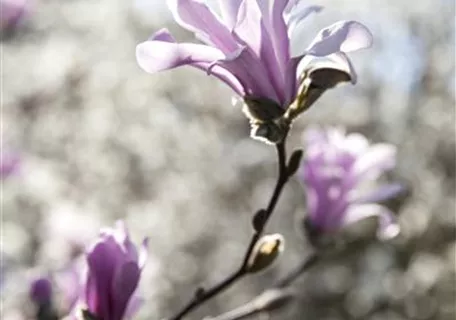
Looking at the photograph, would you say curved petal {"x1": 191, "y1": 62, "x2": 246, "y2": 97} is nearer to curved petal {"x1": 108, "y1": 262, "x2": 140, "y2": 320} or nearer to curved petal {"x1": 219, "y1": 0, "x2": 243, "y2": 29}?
curved petal {"x1": 219, "y1": 0, "x2": 243, "y2": 29}

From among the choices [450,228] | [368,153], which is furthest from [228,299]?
[368,153]

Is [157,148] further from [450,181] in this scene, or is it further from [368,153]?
[368,153]

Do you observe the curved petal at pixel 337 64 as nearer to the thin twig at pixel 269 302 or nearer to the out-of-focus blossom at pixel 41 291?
the thin twig at pixel 269 302

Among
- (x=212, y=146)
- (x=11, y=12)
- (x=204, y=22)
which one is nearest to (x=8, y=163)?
(x=11, y=12)

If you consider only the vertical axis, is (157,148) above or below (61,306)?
below

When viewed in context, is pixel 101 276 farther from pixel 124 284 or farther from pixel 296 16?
pixel 296 16

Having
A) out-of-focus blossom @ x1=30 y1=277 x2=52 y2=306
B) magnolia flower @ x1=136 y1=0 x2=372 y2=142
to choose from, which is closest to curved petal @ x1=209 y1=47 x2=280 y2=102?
magnolia flower @ x1=136 y1=0 x2=372 y2=142
